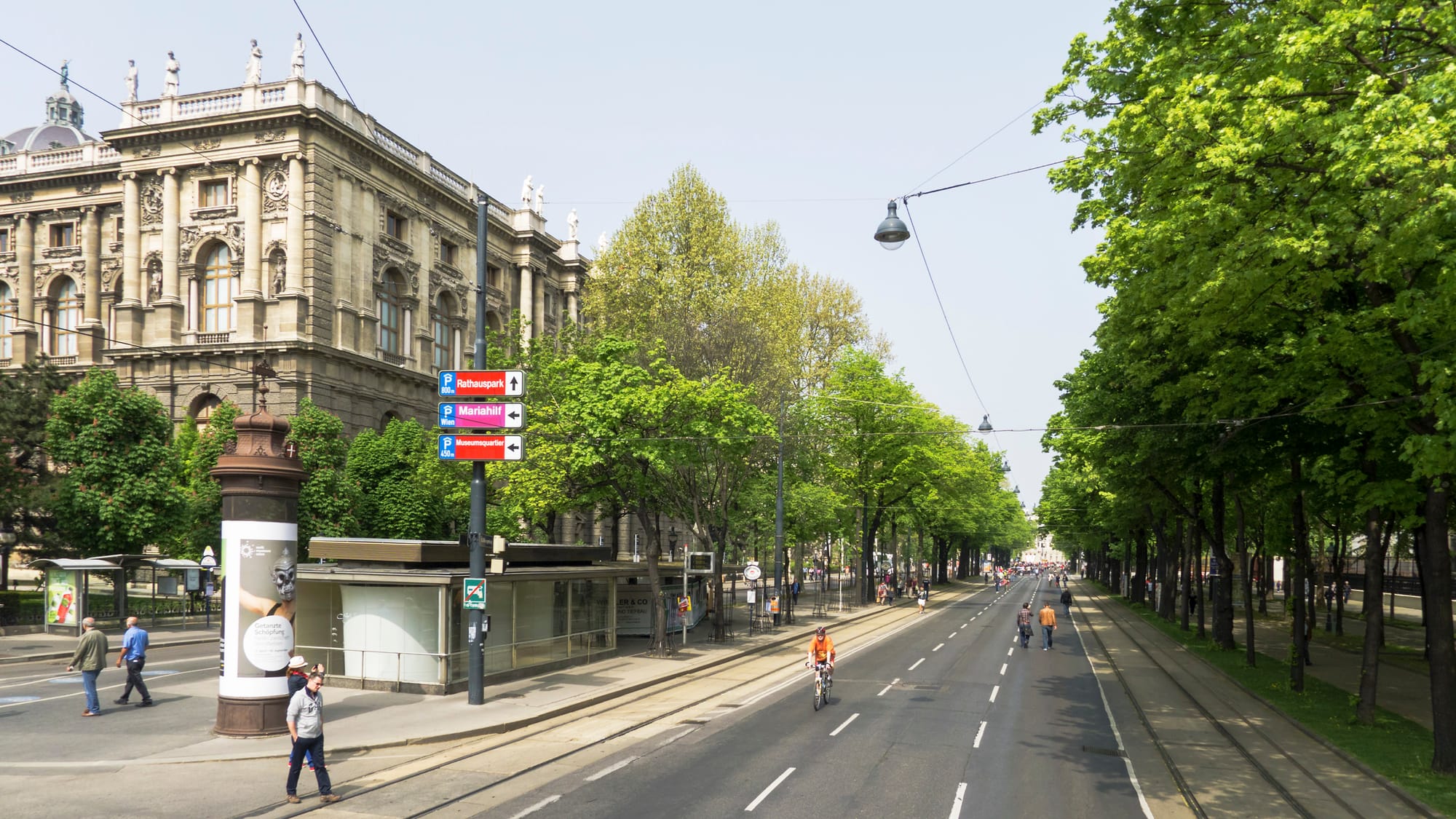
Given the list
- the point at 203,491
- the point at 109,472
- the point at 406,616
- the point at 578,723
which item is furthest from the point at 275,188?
the point at 578,723

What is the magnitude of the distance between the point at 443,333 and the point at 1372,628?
5488 cm

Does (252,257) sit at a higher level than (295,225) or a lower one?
lower

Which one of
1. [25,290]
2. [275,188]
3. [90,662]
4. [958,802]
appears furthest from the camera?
[25,290]

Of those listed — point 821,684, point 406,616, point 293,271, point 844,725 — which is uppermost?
point 293,271

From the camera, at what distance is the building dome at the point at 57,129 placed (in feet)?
291

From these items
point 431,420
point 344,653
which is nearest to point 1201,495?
point 344,653

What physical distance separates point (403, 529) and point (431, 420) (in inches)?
600

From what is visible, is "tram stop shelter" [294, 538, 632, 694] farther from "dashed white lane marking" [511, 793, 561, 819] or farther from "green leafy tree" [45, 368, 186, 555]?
"green leafy tree" [45, 368, 186, 555]

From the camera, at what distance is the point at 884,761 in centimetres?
1606

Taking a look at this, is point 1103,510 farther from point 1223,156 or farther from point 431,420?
point 1223,156

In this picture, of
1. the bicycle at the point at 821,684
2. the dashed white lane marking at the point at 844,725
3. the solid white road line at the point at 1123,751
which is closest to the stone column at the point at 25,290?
the bicycle at the point at 821,684

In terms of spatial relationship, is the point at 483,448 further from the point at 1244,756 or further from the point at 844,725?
the point at 1244,756

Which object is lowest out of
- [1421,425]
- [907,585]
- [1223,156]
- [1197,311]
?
[907,585]

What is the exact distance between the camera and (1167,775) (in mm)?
15375
